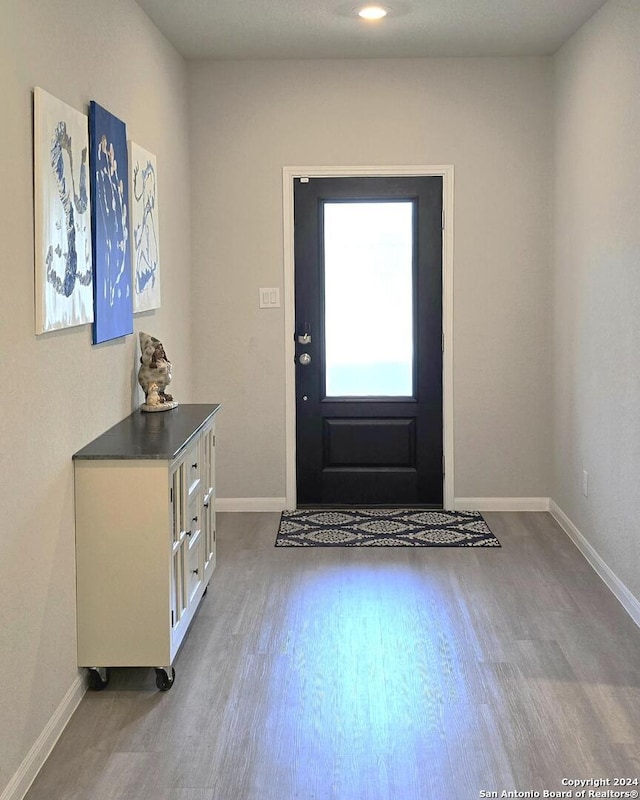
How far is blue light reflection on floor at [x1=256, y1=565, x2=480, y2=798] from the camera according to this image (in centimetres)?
275

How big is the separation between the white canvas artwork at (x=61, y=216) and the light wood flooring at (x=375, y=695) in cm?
128

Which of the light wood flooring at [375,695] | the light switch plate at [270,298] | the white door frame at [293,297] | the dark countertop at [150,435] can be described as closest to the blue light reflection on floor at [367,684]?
the light wood flooring at [375,695]

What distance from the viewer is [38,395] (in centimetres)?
287

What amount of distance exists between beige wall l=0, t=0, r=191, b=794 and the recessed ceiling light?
1170 mm

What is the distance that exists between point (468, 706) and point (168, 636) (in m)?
1.00

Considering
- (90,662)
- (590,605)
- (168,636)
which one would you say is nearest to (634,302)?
(590,605)

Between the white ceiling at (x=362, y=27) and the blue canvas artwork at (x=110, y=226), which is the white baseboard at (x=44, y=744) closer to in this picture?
the blue canvas artwork at (x=110, y=226)

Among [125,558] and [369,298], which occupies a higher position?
[369,298]

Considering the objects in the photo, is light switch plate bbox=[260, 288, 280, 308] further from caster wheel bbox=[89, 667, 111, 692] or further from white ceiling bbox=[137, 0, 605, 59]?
caster wheel bbox=[89, 667, 111, 692]

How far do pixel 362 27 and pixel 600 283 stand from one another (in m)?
1.72

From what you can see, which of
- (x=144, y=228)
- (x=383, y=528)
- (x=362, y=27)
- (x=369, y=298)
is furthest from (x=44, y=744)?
(x=362, y=27)

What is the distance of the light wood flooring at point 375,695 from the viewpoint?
2701 millimetres

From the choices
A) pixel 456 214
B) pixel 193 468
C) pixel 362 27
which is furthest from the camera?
pixel 456 214

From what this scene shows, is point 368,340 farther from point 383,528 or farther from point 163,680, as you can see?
point 163,680
